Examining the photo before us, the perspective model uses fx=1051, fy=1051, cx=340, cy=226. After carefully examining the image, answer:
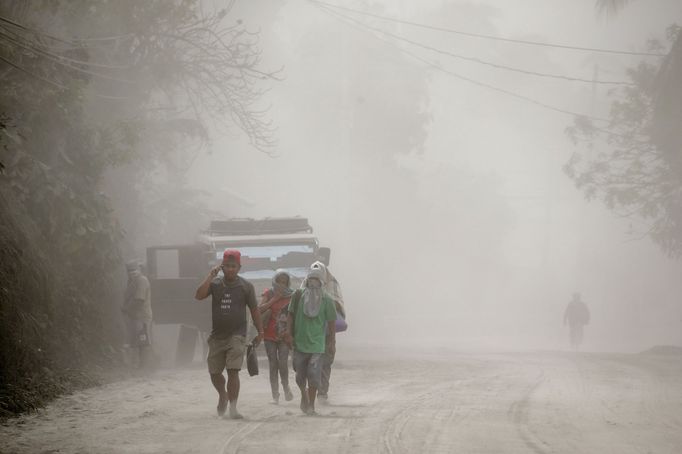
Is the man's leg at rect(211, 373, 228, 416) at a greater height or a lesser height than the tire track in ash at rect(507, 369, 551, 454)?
greater

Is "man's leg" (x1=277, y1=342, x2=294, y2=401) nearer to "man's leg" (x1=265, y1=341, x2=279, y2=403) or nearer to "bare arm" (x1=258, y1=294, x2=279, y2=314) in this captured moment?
"man's leg" (x1=265, y1=341, x2=279, y2=403)

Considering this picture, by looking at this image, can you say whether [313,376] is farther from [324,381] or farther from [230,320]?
[230,320]

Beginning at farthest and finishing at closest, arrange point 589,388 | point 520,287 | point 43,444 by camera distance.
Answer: point 520,287 → point 589,388 → point 43,444

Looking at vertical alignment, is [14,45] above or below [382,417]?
above

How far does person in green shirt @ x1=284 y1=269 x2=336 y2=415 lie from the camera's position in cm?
1316

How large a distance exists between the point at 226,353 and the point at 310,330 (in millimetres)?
1223

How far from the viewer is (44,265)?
17.1 meters

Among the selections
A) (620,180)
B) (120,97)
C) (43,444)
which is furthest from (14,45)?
(620,180)

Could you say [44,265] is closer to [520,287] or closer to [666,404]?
[666,404]

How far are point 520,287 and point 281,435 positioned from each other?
3068 inches

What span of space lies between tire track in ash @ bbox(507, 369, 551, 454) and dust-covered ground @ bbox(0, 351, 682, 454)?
0.02m

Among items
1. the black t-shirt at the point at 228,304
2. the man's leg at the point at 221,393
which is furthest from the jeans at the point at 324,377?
the black t-shirt at the point at 228,304

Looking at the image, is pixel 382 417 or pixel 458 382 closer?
pixel 382 417

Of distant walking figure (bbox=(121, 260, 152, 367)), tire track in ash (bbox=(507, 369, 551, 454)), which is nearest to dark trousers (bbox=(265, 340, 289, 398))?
tire track in ash (bbox=(507, 369, 551, 454))
